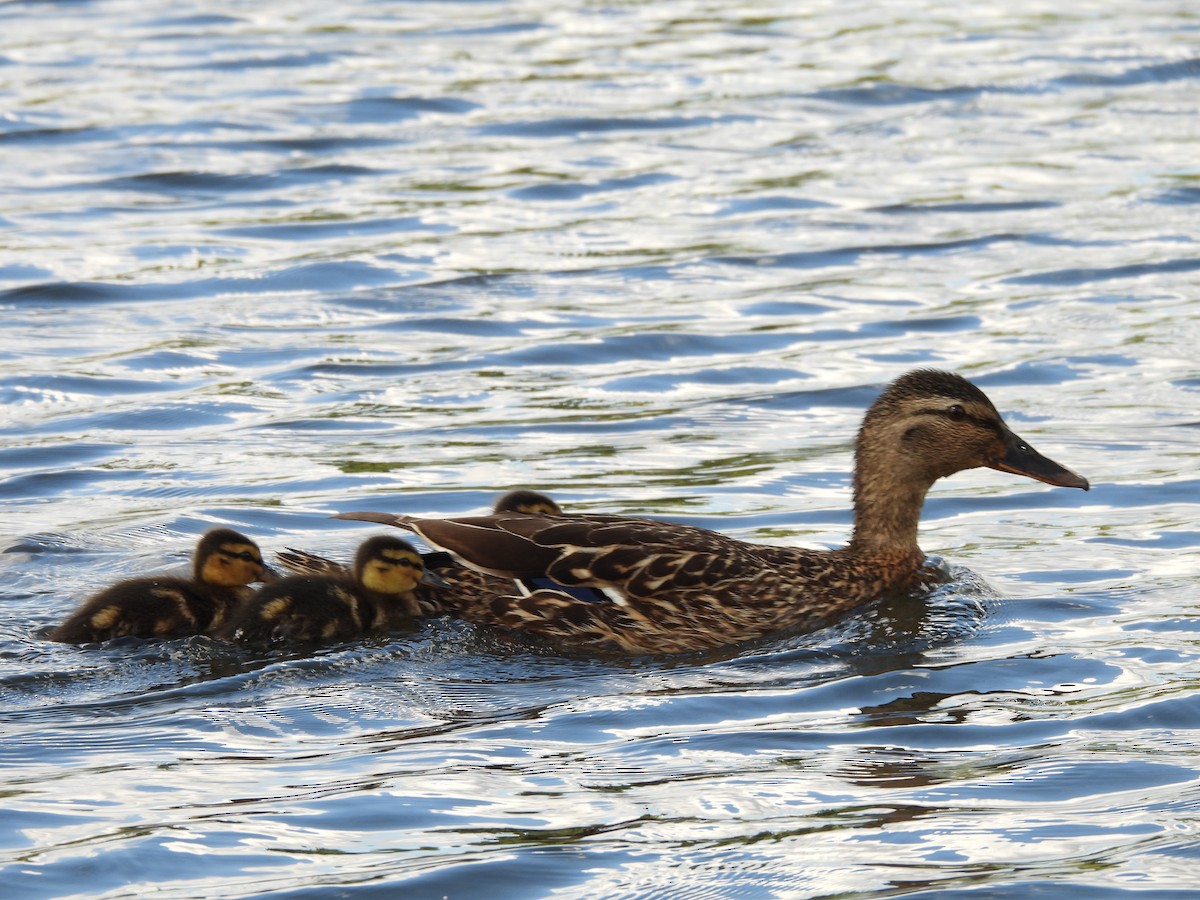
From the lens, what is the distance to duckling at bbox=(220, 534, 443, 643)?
23.0ft

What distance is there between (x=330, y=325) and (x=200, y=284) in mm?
1127

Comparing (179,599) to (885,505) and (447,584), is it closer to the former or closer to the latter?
(447,584)

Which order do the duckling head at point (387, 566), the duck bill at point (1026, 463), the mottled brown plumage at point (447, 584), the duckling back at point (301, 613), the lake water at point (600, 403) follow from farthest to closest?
the duck bill at point (1026, 463) < the mottled brown plumage at point (447, 584) < the duckling head at point (387, 566) < the duckling back at point (301, 613) < the lake water at point (600, 403)

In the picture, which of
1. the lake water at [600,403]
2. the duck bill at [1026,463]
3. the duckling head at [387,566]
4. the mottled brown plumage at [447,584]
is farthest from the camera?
the duck bill at [1026,463]

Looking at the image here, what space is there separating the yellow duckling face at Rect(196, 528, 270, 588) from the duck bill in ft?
9.14

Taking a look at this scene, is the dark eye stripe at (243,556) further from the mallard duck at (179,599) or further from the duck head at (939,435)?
the duck head at (939,435)

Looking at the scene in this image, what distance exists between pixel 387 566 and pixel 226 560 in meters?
0.55

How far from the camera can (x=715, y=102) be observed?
699 inches

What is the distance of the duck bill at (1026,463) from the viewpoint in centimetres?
802

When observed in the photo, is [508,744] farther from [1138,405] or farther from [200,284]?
[200,284]

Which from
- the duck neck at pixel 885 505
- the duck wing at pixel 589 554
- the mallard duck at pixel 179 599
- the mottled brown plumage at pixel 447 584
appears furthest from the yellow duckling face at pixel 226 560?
the duck neck at pixel 885 505

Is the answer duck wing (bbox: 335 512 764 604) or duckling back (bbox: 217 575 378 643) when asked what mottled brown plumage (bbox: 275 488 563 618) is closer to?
duck wing (bbox: 335 512 764 604)

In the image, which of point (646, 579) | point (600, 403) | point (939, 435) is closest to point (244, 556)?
point (646, 579)

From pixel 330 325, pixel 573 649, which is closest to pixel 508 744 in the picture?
pixel 573 649
